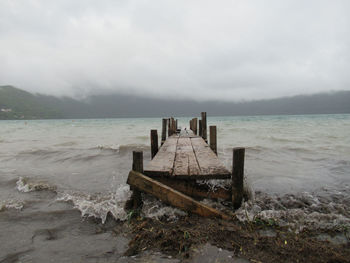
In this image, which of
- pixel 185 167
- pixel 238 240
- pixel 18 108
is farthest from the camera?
pixel 18 108

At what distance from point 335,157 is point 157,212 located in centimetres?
1112

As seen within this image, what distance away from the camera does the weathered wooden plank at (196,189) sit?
4152 mm

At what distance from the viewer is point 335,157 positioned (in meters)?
10.6

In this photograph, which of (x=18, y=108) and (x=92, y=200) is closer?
(x=92, y=200)

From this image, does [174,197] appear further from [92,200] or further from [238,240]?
[92,200]

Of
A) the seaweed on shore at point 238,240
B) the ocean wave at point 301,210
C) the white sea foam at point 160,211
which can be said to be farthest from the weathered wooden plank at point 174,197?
the ocean wave at point 301,210

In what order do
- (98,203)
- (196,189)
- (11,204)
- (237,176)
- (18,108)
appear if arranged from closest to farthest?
(237,176) → (196,189) → (98,203) → (11,204) → (18,108)

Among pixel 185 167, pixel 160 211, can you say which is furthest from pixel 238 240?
pixel 185 167

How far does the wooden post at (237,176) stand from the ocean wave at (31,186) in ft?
17.8

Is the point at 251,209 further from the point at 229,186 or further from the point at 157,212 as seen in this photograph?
the point at 157,212

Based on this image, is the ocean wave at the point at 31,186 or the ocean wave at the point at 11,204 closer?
the ocean wave at the point at 11,204

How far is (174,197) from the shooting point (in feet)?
12.5

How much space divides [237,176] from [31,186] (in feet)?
20.6

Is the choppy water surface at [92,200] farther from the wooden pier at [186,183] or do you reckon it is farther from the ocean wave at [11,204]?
the wooden pier at [186,183]
